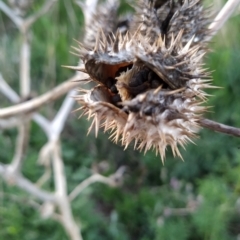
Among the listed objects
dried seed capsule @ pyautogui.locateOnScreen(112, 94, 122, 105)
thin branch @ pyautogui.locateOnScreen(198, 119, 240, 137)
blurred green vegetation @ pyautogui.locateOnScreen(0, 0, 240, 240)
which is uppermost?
dried seed capsule @ pyautogui.locateOnScreen(112, 94, 122, 105)

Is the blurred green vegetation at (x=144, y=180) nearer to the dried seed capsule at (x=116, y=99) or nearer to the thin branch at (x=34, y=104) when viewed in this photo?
the thin branch at (x=34, y=104)

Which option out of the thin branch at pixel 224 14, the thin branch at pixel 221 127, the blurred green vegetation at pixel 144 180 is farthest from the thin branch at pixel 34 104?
the blurred green vegetation at pixel 144 180

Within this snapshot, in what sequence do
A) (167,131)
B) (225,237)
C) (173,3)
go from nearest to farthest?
1. (167,131)
2. (173,3)
3. (225,237)

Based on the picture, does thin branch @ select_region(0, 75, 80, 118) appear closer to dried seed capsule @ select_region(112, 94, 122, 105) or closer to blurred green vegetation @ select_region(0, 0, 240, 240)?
dried seed capsule @ select_region(112, 94, 122, 105)

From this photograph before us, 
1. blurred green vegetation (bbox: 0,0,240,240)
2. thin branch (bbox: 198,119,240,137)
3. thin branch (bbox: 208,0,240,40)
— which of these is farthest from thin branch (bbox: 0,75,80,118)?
blurred green vegetation (bbox: 0,0,240,240)

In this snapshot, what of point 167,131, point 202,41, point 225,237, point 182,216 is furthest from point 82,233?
point 167,131

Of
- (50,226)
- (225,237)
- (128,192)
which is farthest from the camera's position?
(128,192)

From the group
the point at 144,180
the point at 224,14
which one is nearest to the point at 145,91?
the point at 224,14

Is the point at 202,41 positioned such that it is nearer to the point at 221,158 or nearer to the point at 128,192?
the point at 221,158
